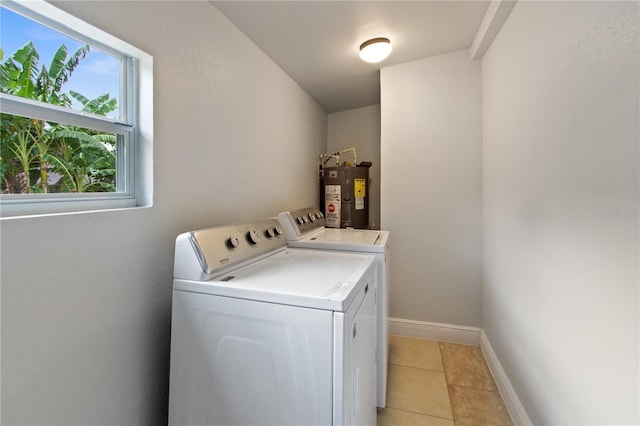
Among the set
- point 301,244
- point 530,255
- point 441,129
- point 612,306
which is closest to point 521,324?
point 530,255

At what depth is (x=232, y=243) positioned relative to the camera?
48.1 inches

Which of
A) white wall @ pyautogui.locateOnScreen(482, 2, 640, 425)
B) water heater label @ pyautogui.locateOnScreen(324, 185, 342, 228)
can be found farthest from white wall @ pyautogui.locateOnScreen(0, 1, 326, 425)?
white wall @ pyautogui.locateOnScreen(482, 2, 640, 425)

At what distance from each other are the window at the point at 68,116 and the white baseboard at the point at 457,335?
220cm

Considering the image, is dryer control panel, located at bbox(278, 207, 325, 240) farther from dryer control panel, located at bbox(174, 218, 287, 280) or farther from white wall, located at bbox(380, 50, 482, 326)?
white wall, located at bbox(380, 50, 482, 326)

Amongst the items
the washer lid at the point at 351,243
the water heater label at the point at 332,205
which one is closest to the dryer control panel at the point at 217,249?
the washer lid at the point at 351,243

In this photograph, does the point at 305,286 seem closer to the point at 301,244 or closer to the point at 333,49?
the point at 301,244

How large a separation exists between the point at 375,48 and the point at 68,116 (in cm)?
180

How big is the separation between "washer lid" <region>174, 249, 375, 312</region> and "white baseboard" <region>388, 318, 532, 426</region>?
1245mm

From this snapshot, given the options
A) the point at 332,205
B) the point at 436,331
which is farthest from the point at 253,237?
the point at 436,331

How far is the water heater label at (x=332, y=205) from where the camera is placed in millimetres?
2832

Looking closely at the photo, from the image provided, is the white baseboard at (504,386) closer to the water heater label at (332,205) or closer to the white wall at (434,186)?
the white wall at (434,186)

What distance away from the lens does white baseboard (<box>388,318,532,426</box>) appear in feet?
5.82

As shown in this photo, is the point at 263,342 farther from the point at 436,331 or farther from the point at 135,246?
the point at 436,331

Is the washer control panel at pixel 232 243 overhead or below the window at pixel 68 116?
below
